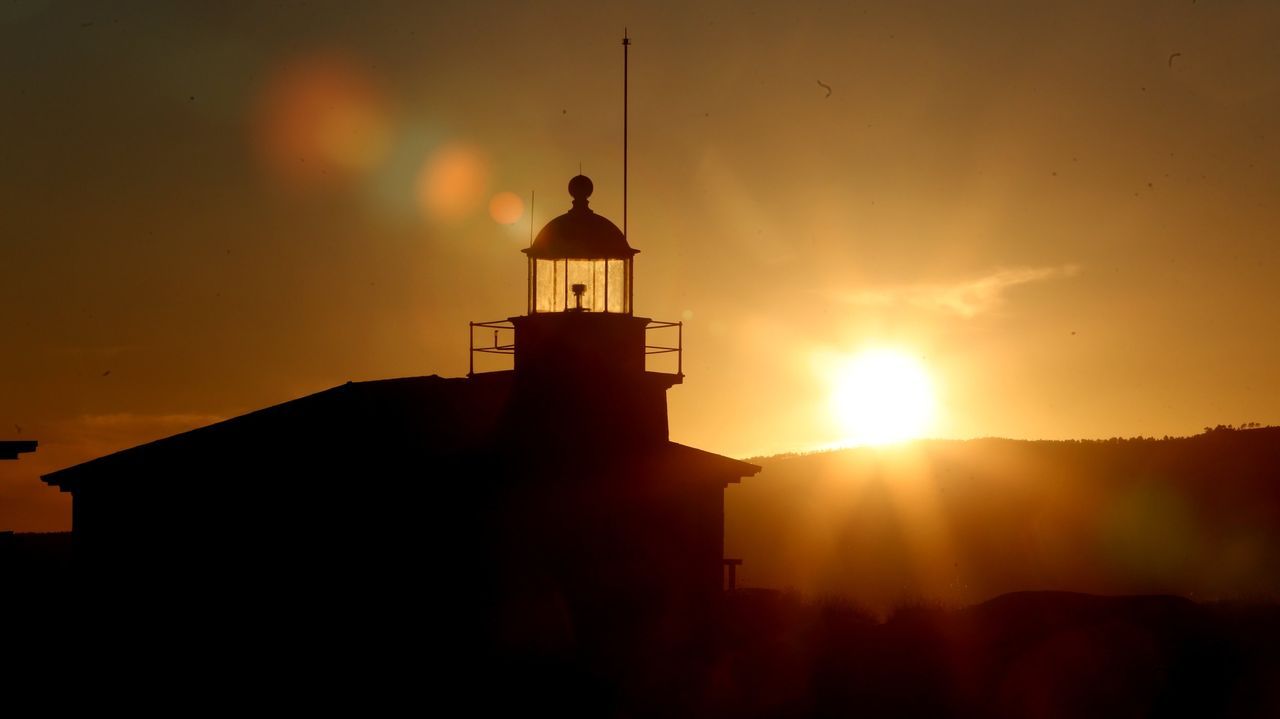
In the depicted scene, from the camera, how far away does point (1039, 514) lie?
60.6m

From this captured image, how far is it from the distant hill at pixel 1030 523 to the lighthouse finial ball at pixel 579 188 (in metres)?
16.6

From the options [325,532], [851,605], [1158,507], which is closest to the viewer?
[325,532]

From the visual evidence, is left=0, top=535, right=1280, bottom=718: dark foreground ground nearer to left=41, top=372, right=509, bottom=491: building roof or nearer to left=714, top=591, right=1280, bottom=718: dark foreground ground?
left=714, top=591, right=1280, bottom=718: dark foreground ground

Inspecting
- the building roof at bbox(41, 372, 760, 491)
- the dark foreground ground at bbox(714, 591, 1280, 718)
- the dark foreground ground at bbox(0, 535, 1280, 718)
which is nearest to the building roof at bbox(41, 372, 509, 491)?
the building roof at bbox(41, 372, 760, 491)

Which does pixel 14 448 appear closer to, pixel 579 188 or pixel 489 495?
pixel 489 495

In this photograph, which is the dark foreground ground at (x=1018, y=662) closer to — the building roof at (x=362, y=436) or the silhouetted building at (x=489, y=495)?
the silhouetted building at (x=489, y=495)

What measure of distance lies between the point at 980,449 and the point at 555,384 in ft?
175

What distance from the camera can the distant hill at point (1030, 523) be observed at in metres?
49.4

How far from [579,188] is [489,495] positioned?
18.9ft

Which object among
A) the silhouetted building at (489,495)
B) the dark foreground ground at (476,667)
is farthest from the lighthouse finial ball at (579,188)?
the dark foreground ground at (476,667)

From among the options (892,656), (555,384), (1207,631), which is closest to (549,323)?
(555,384)

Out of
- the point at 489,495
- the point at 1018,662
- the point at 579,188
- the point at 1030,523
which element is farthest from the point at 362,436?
the point at 1030,523

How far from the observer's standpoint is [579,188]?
2569 cm

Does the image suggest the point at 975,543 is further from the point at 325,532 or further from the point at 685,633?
the point at 325,532
